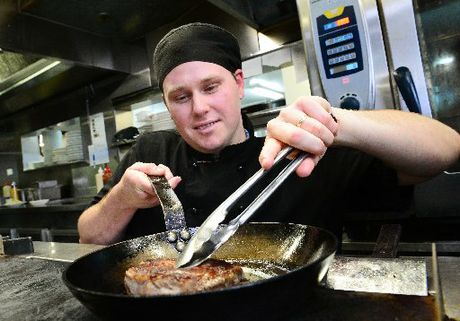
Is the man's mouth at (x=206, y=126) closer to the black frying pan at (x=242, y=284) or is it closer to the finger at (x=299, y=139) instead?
the black frying pan at (x=242, y=284)

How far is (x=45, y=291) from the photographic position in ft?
2.85

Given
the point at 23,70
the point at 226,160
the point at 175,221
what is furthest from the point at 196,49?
the point at 23,70

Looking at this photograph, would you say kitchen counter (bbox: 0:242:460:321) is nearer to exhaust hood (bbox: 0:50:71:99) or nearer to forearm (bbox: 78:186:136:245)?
forearm (bbox: 78:186:136:245)

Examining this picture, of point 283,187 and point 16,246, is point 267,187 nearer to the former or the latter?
point 283,187

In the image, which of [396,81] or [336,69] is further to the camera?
[336,69]

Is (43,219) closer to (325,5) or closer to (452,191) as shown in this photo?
(325,5)

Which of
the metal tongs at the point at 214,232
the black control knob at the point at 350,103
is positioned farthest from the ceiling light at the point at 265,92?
the metal tongs at the point at 214,232

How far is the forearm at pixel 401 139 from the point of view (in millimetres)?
1089

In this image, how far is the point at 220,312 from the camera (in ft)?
1.58

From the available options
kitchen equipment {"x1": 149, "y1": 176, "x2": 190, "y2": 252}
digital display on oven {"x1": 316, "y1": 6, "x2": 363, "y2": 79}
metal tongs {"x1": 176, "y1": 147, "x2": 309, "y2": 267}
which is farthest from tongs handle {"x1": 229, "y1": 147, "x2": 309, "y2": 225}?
digital display on oven {"x1": 316, "y1": 6, "x2": 363, "y2": 79}

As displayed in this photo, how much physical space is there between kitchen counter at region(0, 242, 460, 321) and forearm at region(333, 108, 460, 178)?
0.41 meters

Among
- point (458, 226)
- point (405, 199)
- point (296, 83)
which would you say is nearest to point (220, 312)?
point (405, 199)

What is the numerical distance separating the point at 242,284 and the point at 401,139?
886 millimetres

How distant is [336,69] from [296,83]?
1.16 meters
